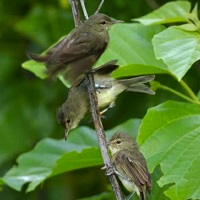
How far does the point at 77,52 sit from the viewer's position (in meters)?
3.85

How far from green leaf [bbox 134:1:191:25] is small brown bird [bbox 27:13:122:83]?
250 millimetres

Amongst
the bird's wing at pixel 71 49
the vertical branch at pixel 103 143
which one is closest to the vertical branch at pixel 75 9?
the vertical branch at pixel 103 143

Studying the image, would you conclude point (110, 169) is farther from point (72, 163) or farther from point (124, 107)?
point (124, 107)

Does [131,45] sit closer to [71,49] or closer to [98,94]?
[98,94]

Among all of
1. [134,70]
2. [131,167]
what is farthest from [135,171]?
[134,70]

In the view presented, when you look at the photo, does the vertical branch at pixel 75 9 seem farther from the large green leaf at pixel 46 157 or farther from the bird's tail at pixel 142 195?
the large green leaf at pixel 46 157

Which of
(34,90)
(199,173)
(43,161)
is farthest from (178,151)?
(34,90)

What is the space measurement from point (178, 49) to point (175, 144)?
463mm

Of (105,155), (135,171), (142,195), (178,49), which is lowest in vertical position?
(142,195)

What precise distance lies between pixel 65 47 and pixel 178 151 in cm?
76

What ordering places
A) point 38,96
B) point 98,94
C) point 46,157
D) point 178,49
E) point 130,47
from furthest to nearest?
point 38,96 < point 46,157 < point 130,47 < point 98,94 < point 178,49

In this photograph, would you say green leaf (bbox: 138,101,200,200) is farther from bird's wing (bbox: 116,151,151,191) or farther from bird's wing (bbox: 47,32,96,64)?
bird's wing (bbox: 47,32,96,64)

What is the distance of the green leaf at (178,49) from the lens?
11.8 feet

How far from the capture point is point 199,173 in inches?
148
